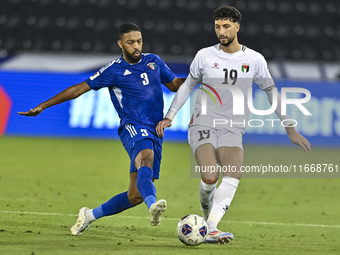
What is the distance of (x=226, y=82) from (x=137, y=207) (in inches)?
107

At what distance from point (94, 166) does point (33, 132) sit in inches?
170

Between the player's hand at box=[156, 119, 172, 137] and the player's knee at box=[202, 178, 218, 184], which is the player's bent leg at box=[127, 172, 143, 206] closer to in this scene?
the player's hand at box=[156, 119, 172, 137]

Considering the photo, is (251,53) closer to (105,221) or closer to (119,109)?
(119,109)

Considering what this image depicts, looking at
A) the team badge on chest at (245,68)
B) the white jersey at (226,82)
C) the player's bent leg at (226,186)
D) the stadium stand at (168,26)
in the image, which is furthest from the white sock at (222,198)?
the stadium stand at (168,26)

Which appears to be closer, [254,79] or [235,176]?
[235,176]

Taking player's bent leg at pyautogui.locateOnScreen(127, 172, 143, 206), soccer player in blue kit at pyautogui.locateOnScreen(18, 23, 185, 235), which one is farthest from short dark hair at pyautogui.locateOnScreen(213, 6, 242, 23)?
player's bent leg at pyautogui.locateOnScreen(127, 172, 143, 206)

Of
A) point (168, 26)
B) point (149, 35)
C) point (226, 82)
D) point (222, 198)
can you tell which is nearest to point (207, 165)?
point (222, 198)

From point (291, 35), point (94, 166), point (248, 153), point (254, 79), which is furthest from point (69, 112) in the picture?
point (254, 79)

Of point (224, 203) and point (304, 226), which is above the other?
point (224, 203)

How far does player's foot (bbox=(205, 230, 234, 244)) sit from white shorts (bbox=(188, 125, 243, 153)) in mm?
834

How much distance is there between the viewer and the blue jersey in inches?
207

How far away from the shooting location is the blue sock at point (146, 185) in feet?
15.1

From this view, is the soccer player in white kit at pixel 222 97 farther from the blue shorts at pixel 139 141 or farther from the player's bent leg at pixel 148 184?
the player's bent leg at pixel 148 184

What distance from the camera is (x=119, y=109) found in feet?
17.7
